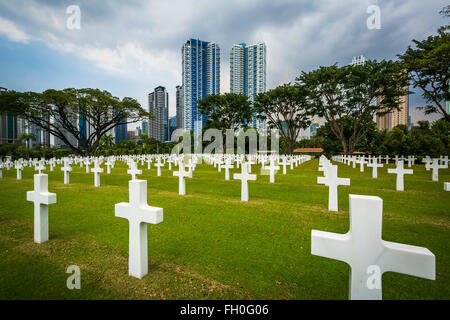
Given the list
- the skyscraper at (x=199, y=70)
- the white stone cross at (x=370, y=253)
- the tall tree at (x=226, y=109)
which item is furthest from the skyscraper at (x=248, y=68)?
the white stone cross at (x=370, y=253)

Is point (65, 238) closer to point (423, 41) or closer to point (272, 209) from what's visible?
point (272, 209)

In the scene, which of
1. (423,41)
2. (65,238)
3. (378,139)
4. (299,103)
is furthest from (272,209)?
(378,139)

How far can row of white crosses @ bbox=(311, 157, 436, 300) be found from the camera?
157cm

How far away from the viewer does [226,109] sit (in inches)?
1337

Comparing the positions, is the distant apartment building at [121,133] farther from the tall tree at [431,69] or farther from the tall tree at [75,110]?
the tall tree at [431,69]

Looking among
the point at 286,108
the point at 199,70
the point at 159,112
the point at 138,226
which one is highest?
the point at 199,70

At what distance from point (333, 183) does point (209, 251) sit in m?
4.20

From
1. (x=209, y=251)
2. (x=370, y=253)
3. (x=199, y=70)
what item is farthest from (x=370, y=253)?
(x=199, y=70)

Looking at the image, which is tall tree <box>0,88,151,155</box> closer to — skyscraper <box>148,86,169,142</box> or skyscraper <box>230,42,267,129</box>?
skyscraper <box>230,42,267,129</box>

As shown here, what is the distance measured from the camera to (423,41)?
16297mm

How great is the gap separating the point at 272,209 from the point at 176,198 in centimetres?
316

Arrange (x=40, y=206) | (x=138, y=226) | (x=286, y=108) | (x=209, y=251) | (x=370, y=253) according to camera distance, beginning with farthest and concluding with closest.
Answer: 1. (x=286, y=108)
2. (x=40, y=206)
3. (x=209, y=251)
4. (x=138, y=226)
5. (x=370, y=253)

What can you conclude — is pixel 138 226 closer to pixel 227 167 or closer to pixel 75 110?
pixel 227 167

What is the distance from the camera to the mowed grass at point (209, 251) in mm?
2357
